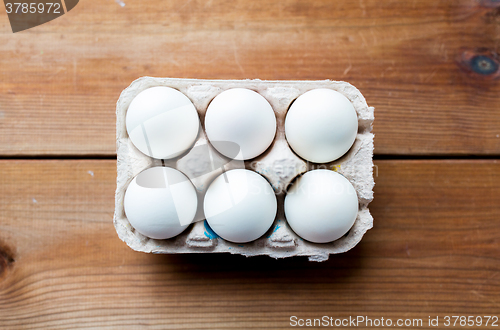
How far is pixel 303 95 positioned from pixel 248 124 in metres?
0.11

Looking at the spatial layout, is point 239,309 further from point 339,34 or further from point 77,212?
point 339,34

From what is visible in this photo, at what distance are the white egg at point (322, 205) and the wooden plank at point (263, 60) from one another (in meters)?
0.20

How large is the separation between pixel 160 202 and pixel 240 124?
16 centimetres

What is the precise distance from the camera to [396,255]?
605mm

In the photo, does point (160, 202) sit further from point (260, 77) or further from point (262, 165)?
point (260, 77)

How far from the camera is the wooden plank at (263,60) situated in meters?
0.62

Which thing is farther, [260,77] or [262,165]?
[260,77]

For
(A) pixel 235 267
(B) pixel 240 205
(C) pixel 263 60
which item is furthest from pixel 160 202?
(C) pixel 263 60

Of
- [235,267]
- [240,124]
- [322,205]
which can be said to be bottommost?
[235,267]

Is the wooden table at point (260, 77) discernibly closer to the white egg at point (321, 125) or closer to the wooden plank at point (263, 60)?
the wooden plank at point (263, 60)

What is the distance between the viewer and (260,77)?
62cm

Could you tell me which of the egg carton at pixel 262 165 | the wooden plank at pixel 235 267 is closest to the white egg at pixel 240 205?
the egg carton at pixel 262 165

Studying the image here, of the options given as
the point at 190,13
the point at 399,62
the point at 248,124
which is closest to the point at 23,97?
the point at 190,13

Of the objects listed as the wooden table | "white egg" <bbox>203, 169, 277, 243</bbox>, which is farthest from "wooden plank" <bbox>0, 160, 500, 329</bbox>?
"white egg" <bbox>203, 169, 277, 243</bbox>
